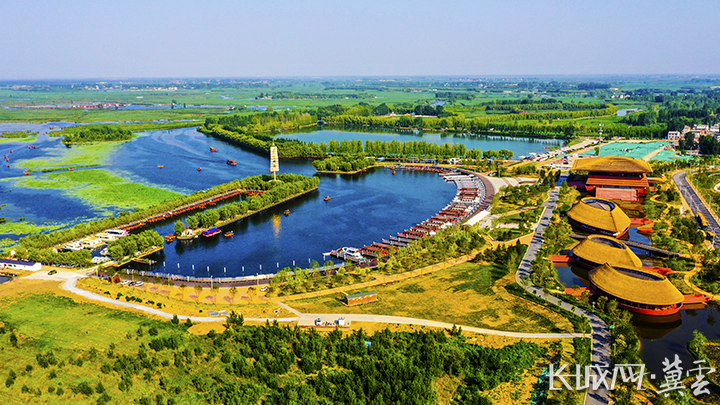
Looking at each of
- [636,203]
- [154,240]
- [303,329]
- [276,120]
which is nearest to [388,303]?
[303,329]

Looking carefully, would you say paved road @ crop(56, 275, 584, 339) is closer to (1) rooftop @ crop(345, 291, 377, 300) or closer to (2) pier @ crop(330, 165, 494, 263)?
(1) rooftop @ crop(345, 291, 377, 300)

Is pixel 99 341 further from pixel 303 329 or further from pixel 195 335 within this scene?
pixel 303 329

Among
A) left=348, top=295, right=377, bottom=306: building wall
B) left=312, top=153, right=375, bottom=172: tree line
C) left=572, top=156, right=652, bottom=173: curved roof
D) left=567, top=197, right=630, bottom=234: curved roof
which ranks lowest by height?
left=348, top=295, right=377, bottom=306: building wall

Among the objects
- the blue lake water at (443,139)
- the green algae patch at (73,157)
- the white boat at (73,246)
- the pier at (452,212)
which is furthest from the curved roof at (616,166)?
the green algae patch at (73,157)

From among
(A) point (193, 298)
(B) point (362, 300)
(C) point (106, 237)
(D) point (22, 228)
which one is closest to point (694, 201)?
(B) point (362, 300)

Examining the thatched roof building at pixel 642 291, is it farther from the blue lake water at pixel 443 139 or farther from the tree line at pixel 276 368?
the blue lake water at pixel 443 139

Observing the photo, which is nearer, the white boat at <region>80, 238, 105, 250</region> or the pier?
the pier

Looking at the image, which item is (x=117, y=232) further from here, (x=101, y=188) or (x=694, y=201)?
(x=694, y=201)

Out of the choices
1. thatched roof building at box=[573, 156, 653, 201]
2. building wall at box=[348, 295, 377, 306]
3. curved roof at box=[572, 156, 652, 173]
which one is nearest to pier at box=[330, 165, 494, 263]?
building wall at box=[348, 295, 377, 306]
